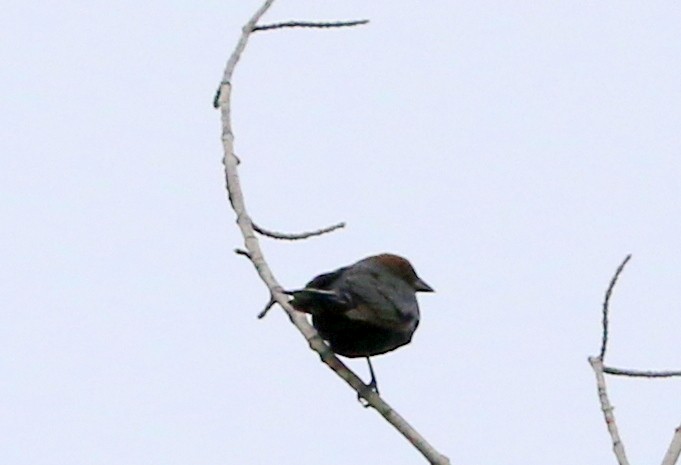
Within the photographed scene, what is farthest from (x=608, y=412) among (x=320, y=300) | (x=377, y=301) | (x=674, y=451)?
(x=377, y=301)

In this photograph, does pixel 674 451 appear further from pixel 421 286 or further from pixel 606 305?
pixel 421 286

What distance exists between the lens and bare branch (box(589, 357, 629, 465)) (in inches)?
130

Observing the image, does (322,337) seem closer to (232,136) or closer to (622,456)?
(232,136)

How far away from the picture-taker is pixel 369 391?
4.06 meters

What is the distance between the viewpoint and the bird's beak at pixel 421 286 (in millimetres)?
5902

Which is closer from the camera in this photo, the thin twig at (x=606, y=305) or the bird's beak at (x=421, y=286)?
the thin twig at (x=606, y=305)

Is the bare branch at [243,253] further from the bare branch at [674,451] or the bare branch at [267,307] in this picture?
the bare branch at [674,451]

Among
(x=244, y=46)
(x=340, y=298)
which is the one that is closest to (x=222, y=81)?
(x=244, y=46)

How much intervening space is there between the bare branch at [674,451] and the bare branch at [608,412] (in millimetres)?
119

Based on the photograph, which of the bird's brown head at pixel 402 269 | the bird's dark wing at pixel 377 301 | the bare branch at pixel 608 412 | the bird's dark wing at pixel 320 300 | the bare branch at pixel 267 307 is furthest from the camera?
the bird's brown head at pixel 402 269

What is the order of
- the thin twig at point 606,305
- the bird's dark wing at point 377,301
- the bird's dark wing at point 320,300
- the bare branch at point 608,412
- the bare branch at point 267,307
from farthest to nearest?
the bird's dark wing at point 377,301 < the bird's dark wing at point 320,300 < the bare branch at point 267,307 < the thin twig at point 606,305 < the bare branch at point 608,412

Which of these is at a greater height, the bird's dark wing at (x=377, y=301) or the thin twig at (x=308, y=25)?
the thin twig at (x=308, y=25)

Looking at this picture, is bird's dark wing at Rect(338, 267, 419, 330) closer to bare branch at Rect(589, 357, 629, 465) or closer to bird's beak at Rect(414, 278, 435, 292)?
bird's beak at Rect(414, 278, 435, 292)

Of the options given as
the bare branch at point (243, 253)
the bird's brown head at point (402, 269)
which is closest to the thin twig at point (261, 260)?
the bare branch at point (243, 253)
